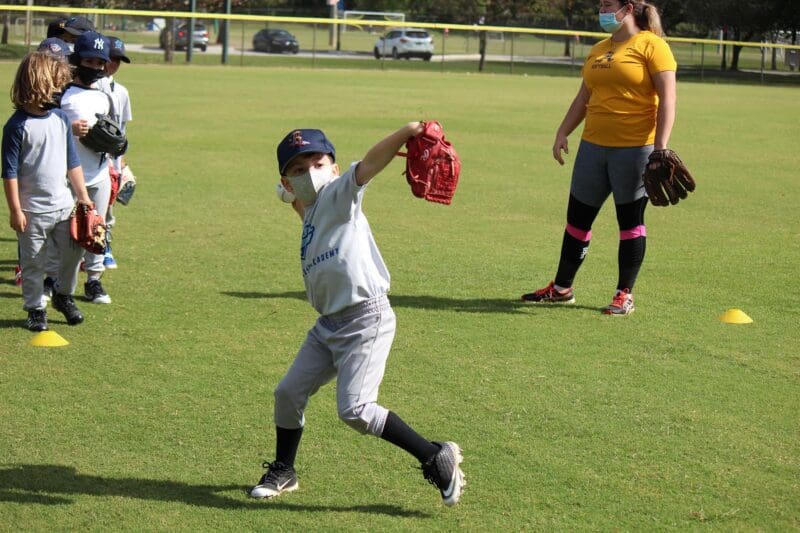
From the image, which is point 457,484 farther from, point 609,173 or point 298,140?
point 609,173

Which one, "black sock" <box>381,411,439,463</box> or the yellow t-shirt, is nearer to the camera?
"black sock" <box>381,411,439,463</box>

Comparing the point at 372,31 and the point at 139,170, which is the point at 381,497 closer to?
the point at 139,170

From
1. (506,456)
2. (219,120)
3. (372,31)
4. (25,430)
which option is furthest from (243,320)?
(372,31)

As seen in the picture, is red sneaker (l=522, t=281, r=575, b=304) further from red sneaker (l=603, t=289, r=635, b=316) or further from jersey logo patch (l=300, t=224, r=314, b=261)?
jersey logo patch (l=300, t=224, r=314, b=261)

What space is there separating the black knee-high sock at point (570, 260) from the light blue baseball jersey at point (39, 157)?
3.59 metres

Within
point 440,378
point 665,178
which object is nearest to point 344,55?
point 665,178

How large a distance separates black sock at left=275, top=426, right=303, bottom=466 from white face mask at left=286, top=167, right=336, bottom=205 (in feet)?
3.35

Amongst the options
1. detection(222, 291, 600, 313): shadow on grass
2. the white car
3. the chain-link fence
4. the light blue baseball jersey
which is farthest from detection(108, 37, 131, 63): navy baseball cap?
the white car

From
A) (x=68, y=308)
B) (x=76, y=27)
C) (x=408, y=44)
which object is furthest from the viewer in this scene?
(x=408, y=44)

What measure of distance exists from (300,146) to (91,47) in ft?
11.1

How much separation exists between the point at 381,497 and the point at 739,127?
1909cm

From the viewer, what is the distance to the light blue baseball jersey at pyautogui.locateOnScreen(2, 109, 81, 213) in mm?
6496

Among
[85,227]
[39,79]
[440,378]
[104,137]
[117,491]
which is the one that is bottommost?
[117,491]

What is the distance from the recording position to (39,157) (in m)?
6.61
